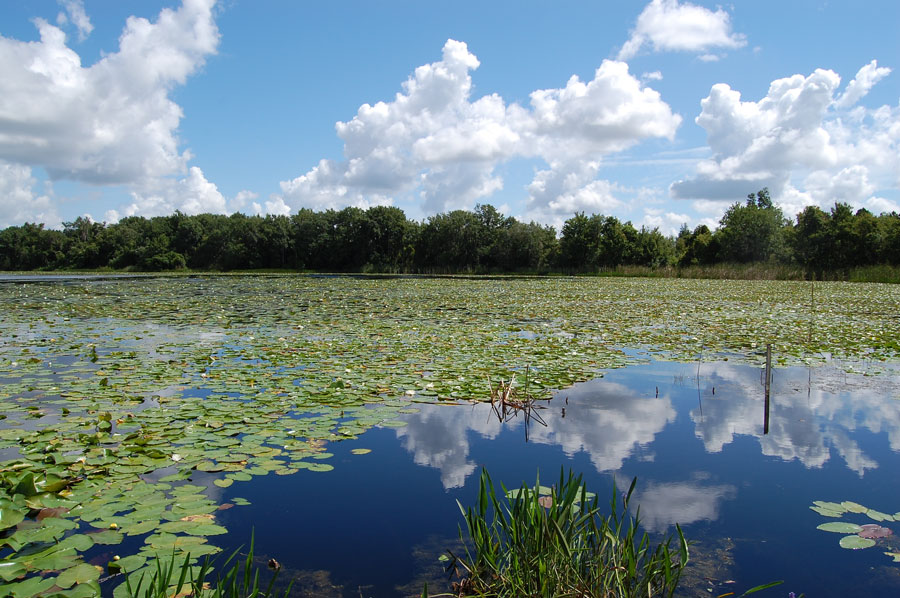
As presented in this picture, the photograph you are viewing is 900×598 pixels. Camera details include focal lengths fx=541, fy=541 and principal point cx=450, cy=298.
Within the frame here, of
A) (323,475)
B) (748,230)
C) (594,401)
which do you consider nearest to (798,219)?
(748,230)

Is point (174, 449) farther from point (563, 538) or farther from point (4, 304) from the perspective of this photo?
point (4, 304)

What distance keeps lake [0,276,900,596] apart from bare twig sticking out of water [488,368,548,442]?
0.26 ft

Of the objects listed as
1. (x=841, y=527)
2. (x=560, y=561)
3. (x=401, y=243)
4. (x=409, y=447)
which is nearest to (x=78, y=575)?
(x=560, y=561)

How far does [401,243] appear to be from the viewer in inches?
2933

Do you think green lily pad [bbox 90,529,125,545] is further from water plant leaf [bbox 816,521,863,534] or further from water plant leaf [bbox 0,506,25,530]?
water plant leaf [bbox 816,521,863,534]

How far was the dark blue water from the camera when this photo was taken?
2.84m

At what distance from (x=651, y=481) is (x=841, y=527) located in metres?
1.11

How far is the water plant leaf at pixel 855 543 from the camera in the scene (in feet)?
9.72

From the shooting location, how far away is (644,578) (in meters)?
2.46

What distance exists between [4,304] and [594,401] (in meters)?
19.7

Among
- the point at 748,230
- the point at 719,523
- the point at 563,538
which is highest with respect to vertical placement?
the point at 748,230

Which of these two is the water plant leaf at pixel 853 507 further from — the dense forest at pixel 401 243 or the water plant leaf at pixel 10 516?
the dense forest at pixel 401 243

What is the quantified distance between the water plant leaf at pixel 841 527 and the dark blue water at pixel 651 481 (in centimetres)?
5

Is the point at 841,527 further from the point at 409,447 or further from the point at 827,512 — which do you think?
the point at 409,447
